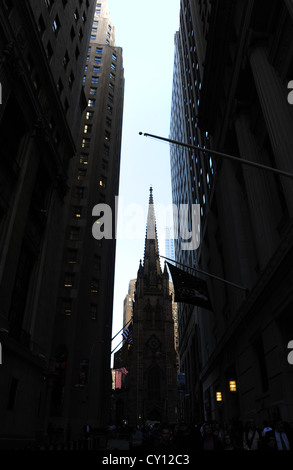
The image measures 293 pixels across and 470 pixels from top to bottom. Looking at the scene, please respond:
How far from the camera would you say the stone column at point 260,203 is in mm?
16391

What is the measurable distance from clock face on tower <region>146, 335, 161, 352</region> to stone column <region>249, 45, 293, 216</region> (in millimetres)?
100853

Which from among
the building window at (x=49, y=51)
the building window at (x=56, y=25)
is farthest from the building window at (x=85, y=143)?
the building window at (x=49, y=51)

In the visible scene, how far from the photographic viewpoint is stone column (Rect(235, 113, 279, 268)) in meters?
16.4

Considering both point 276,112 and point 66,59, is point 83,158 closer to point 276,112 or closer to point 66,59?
point 66,59

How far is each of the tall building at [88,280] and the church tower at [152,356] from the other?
47875 mm

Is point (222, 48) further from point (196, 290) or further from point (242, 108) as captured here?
point (196, 290)

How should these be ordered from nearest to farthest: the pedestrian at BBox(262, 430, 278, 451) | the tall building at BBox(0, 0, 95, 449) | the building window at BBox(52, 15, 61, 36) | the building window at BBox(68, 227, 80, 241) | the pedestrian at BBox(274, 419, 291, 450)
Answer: the pedestrian at BBox(274, 419, 291, 450) → the pedestrian at BBox(262, 430, 278, 451) → the tall building at BBox(0, 0, 95, 449) → the building window at BBox(52, 15, 61, 36) → the building window at BBox(68, 227, 80, 241)

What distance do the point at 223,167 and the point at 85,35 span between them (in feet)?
85.0

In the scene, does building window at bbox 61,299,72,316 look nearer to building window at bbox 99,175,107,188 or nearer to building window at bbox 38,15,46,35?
building window at bbox 99,175,107,188

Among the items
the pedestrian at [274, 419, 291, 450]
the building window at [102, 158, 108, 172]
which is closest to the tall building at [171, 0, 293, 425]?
the pedestrian at [274, 419, 291, 450]

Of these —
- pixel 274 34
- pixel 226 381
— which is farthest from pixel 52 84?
pixel 226 381

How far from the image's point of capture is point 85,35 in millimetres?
38656

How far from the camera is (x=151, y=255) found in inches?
5325

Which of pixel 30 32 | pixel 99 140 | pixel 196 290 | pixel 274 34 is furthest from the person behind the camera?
pixel 99 140
